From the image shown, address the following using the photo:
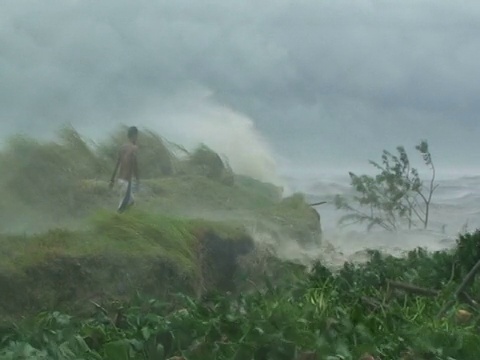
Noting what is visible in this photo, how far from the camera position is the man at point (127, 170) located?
2.99m

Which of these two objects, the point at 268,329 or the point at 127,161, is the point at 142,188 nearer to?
the point at 127,161

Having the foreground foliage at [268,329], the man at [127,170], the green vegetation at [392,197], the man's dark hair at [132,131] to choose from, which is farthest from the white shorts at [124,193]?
the green vegetation at [392,197]

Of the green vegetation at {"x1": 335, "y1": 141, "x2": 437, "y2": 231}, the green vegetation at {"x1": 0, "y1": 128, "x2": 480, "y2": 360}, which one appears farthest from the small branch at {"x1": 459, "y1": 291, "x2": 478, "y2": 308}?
the green vegetation at {"x1": 335, "y1": 141, "x2": 437, "y2": 231}

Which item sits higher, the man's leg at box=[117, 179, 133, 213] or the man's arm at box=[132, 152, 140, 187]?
the man's arm at box=[132, 152, 140, 187]

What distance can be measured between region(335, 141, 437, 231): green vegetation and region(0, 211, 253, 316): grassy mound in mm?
541

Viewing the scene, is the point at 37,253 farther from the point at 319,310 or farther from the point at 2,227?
the point at 319,310

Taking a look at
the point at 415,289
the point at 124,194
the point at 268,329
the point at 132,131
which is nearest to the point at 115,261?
the point at 124,194

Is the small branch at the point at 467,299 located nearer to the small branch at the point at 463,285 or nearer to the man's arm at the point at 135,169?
the small branch at the point at 463,285

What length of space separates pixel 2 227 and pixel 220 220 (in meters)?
0.81

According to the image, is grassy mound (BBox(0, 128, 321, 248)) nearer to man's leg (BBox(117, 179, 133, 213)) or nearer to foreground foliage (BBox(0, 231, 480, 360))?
man's leg (BBox(117, 179, 133, 213))

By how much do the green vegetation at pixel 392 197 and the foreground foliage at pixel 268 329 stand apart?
0.64 meters

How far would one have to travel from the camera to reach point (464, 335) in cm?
210

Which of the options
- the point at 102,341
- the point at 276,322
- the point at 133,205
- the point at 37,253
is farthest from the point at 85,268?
the point at 276,322

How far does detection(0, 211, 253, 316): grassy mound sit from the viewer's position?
2637 mm
